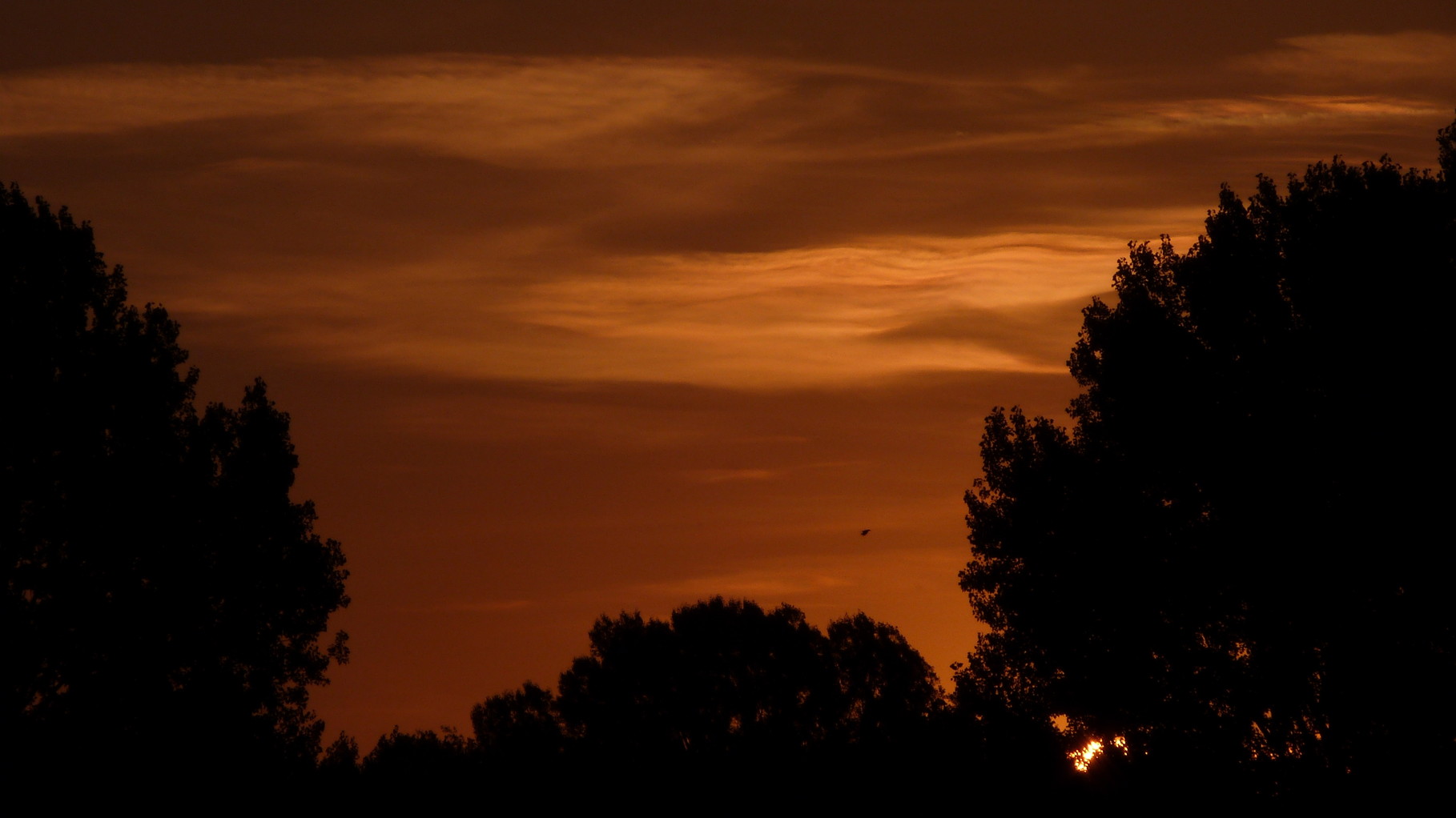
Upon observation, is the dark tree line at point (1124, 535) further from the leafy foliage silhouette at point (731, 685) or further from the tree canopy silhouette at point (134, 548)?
the leafy foliage silhouette at point (731, 685)

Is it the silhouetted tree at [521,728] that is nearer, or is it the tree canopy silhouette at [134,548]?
the tree canopy silhouette at [134,548]

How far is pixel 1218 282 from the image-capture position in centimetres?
4503

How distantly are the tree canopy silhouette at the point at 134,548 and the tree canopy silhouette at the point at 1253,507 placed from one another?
2615 cm

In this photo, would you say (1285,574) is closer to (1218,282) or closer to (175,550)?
(1218,282)

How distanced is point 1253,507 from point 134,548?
113 feet

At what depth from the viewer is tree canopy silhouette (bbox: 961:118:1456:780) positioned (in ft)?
132

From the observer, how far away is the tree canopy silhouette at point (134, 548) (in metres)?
39.0

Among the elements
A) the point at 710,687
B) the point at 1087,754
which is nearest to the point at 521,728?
the point at 710,687

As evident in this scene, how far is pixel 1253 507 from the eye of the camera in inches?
1764

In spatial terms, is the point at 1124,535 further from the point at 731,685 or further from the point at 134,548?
the point at 731,685

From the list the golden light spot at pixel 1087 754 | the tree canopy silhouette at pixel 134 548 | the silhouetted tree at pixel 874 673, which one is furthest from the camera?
the silhouetted tree at pixel 874 673

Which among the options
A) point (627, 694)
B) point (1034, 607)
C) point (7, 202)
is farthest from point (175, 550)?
point (627, 694)

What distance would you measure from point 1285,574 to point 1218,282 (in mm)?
9529

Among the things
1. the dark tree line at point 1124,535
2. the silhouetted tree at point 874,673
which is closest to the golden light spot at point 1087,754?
the dark tree line at point 1124,535
